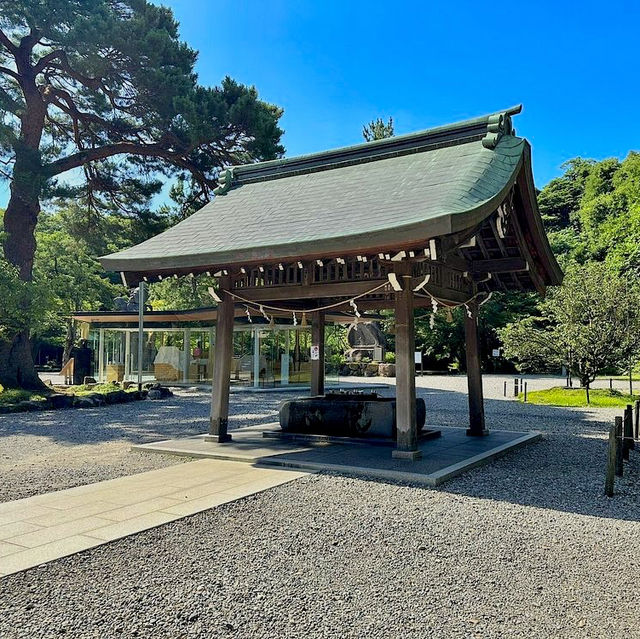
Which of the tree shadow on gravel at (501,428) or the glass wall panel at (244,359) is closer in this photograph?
the tree shadow on gravel at (501,428)

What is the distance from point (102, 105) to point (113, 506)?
16568 millimetres

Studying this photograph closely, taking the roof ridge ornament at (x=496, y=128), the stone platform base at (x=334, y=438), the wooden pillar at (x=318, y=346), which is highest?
the roof ridge ornament at (x=496, y=128)

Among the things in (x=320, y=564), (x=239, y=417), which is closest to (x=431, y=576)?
(x=320, y=564)

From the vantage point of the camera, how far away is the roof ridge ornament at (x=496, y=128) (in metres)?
8.11

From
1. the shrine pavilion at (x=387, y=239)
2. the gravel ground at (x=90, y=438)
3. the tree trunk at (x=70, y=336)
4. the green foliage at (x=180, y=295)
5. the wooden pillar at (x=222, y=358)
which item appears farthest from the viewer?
the green foliage at (x=180, y=295)

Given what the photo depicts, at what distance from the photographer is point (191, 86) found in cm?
1783

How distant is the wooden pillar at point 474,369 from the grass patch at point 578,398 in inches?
351

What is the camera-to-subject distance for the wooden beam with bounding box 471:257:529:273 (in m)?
8.96

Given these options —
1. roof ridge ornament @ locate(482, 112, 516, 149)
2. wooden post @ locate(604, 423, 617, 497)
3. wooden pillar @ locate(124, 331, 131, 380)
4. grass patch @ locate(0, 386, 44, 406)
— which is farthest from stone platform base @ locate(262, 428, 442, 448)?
wooden pillar @ locate(124, 331, 131, 380)

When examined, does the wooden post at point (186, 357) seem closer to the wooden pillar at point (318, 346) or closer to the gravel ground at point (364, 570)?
the wooden pillar at point (318, 346)

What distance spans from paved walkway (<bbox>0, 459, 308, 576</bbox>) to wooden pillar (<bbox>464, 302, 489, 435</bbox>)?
4026mm

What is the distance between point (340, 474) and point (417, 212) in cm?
331

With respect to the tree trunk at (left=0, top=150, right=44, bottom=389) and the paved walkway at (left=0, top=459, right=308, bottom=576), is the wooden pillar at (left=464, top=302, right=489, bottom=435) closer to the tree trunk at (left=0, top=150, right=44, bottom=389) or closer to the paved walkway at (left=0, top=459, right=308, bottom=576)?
Result: the paved walkway at (left=0, top=459, right=308, bottom=576)

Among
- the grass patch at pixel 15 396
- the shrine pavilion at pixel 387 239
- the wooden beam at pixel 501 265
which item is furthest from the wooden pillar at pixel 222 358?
the grass patch at pixel 15 396
